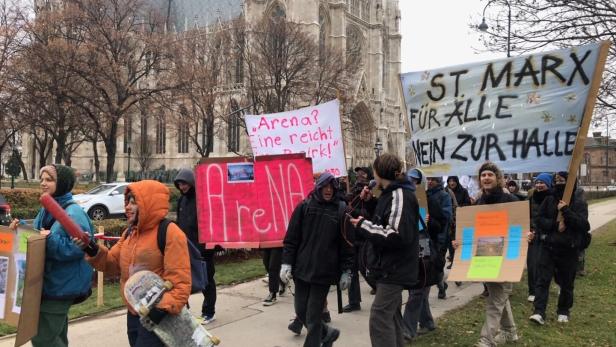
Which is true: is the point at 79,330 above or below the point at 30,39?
below

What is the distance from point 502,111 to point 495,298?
2.11m

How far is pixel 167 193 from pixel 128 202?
0.28m

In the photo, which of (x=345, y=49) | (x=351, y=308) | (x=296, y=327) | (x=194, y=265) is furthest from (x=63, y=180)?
(x=345, y=49)

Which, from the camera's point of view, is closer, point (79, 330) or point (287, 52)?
point (79, 330)

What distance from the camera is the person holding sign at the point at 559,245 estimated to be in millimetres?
6129

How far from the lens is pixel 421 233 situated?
573cm

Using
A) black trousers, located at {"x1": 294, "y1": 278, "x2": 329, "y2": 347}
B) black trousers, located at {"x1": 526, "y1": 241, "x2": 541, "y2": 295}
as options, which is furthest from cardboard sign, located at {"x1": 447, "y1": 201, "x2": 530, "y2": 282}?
black trousers, located at {"x1": 526, "y1": 241, "x2": 541, "y2": 295}

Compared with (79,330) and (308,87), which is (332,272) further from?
(308,87)

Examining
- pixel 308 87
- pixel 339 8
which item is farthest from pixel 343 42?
pixel 308 87

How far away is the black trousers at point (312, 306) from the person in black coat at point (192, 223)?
1896mm

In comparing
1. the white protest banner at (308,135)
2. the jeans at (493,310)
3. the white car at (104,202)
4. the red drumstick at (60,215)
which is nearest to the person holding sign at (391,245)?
the jeans at (493,310)

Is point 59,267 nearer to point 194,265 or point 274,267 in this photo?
point 194,265

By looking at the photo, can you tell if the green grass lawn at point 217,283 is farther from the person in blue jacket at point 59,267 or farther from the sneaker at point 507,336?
the sneaker at point 507,336

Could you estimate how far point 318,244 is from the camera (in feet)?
15.8
